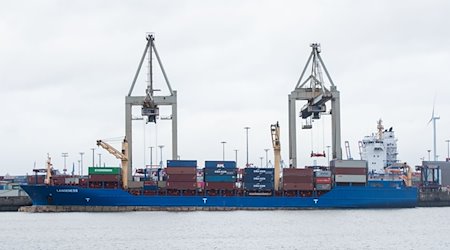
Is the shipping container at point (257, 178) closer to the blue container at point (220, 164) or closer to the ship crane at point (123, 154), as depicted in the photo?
the blue container at point (220, 164)

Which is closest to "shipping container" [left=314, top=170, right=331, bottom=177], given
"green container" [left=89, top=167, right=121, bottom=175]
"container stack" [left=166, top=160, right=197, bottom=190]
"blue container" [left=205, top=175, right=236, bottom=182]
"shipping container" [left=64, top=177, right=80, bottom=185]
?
"blue container" [left=205, top=175, right=236, bottom=182]

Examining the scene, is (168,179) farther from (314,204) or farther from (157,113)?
(314,204)

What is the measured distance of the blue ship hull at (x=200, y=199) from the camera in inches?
3775

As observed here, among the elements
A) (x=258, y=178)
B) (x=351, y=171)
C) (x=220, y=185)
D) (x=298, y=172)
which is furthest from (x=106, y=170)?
(x=351, y=171)

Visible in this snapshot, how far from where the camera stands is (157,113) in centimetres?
9694

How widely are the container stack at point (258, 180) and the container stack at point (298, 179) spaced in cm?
152

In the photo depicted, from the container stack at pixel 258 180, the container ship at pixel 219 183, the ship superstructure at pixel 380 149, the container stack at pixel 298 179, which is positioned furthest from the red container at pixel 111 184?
the ship superstructure at pixel 380 149

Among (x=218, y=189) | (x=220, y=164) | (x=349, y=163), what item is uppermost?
(x=349, y=163)

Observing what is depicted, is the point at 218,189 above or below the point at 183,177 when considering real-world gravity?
below

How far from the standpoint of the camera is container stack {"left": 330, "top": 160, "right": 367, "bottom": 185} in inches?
3856

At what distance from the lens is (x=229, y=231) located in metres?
69.0

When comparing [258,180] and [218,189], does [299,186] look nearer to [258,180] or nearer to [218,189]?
[258,180]

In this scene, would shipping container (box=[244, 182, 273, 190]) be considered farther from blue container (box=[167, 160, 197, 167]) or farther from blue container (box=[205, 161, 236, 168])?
blue container (box=[167, 160, 197, 167])

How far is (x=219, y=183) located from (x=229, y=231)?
27.8 m
